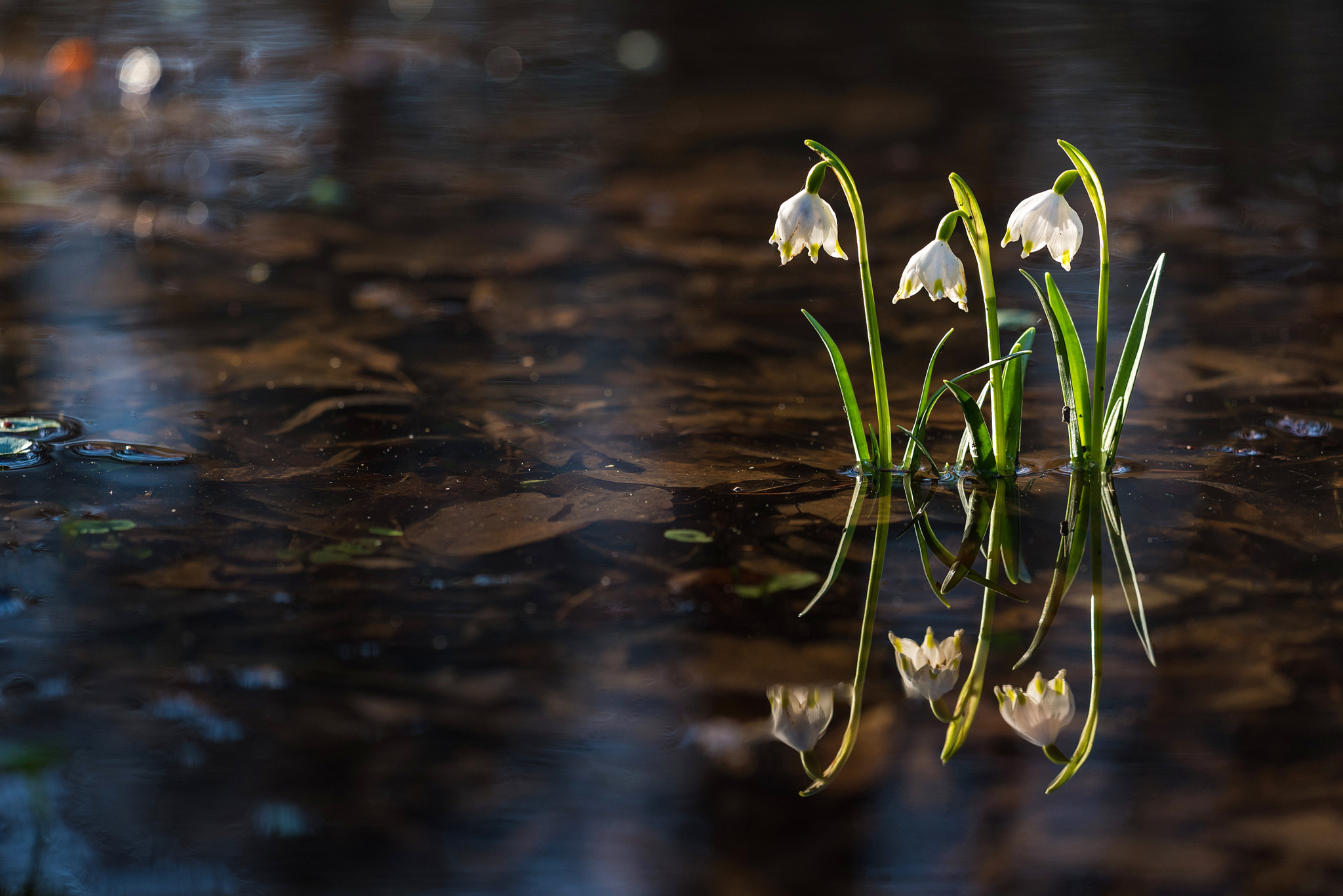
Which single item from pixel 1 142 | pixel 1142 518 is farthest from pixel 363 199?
pixel 1142 518

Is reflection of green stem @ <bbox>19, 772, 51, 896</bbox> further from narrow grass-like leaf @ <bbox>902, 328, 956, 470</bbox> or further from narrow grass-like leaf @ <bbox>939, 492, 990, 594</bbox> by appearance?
narrow grass-like leaf @ <bbox>902, 328, 956, 470</bbox>

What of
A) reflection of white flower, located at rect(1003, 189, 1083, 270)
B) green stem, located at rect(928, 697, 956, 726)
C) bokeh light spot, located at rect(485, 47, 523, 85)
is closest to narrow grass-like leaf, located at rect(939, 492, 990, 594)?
green stem, located at rect(928, 697, 956, 726)

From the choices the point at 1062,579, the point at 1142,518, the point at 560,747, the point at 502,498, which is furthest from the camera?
the point at 502,498

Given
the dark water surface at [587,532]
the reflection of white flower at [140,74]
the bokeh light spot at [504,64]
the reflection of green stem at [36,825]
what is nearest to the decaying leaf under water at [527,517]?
the dark water surface at [587,532]

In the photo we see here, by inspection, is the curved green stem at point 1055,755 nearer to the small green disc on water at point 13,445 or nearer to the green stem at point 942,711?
the green stem at point 942,711

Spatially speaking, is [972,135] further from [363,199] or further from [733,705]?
[733,705]
